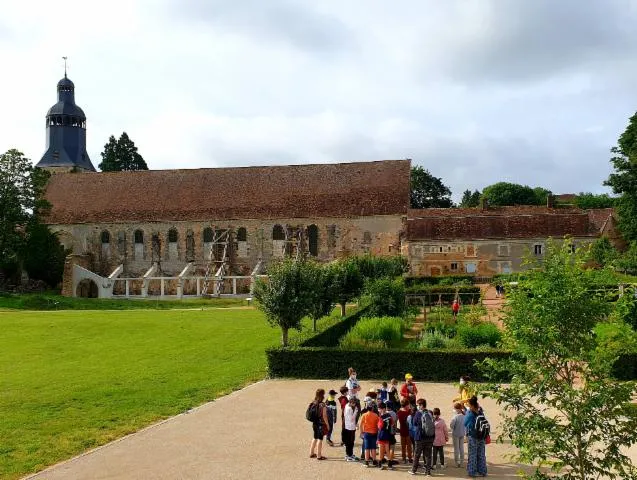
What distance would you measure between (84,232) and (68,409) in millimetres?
47591

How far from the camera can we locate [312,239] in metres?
58.8

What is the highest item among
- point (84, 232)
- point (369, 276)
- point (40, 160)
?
point (40, 160)

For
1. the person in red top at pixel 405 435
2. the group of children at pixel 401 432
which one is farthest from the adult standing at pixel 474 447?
the person in red top at pixel 405 435

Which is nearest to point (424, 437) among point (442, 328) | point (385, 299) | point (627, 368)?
point (627, 368)

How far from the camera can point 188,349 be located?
89.6ft

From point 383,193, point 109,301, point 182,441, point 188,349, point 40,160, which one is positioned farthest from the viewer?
point 40,160

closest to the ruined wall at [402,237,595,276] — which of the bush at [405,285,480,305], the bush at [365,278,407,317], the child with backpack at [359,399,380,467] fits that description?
the bush at [405,285,480,305]

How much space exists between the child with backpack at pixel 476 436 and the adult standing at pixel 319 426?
8.84ft

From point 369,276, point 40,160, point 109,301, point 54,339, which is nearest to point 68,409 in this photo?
point 54,339

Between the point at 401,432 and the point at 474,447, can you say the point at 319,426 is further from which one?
the point at 474,447

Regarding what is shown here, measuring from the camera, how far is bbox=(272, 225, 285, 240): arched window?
5938 cm

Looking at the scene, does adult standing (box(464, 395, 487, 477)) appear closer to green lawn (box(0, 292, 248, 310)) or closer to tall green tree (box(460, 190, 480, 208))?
green lawn (box(0, 292, 248, 310))

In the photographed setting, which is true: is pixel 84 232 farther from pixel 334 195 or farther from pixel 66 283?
pixel 334 195

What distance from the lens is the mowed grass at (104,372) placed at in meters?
15.7
